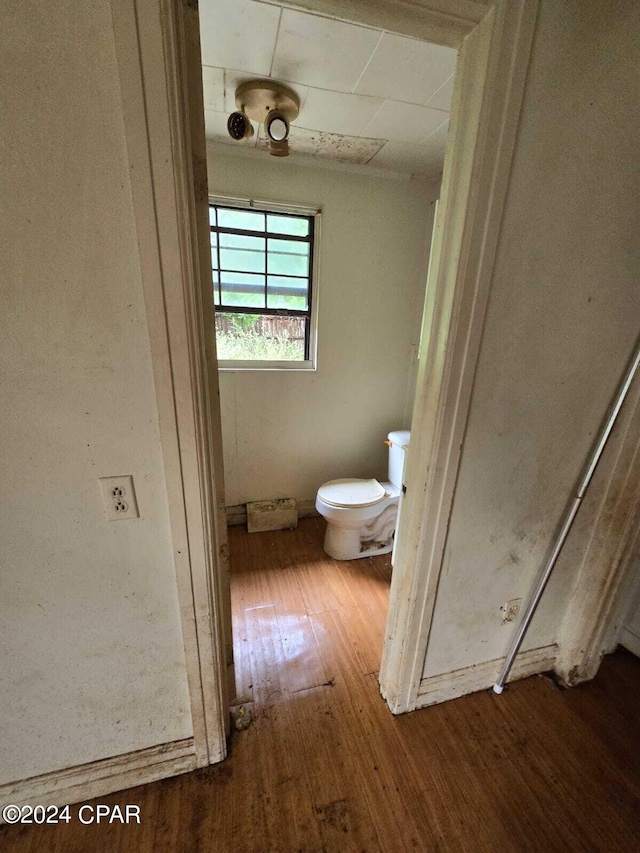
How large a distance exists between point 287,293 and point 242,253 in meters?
0.37

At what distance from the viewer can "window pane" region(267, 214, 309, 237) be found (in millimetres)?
2135

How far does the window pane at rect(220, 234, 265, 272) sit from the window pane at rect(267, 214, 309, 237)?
0.11 m

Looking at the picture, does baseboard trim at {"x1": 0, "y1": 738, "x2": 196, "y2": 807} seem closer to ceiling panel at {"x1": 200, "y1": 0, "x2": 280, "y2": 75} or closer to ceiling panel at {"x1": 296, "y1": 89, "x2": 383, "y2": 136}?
ceiling panel at {"x1": 200, "y1": 0, "x2": 280, "y2": 75}

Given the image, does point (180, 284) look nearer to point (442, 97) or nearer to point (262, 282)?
point (442, 97)

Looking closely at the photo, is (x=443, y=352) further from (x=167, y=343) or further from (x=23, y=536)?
(x=23, y=536)

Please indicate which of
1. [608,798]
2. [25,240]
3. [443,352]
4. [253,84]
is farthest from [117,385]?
[608,798]

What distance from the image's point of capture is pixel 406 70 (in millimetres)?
1230

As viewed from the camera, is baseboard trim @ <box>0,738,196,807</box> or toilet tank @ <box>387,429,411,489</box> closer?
baseboard trim @ <box>0,738,196,807</box>

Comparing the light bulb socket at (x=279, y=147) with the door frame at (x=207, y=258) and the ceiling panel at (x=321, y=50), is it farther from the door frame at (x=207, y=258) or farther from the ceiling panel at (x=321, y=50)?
the door frame at (x=207, y=258)

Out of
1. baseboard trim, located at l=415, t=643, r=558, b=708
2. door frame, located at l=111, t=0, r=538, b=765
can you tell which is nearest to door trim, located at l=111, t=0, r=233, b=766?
door frame, located at l=111, t=0, r=538, b=765

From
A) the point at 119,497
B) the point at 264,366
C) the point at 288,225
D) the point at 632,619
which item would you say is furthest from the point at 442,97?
the point at 632,619

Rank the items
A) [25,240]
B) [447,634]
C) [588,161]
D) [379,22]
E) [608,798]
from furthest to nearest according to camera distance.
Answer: [447,634] < [608,798] < [588,161] < [379,22] < [25,240]

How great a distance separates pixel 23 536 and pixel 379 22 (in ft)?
4.74

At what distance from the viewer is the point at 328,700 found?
4.49 feet
